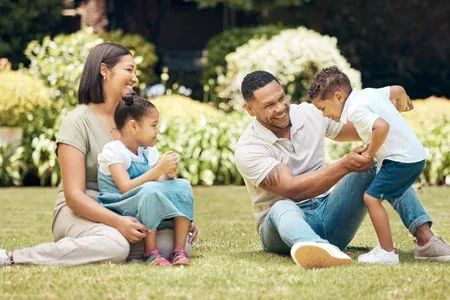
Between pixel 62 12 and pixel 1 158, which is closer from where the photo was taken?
pixel 1 158

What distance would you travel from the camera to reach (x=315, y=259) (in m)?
5.61

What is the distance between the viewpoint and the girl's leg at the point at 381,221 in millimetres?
5914

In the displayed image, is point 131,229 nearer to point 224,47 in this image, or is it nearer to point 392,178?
point 392,178

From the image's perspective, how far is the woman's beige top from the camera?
6129mm

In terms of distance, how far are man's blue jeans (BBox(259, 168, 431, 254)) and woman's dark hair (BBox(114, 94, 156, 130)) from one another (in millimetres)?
902

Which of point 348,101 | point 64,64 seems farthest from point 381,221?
point 64,64

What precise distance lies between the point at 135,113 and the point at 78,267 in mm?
899

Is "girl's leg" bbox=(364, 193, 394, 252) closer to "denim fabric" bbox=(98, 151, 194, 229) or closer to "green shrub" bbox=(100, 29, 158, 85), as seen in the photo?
"denim fabric" bbox=(98, 151, 194, 229)

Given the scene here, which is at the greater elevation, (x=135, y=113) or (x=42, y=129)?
(x=135, y=113)

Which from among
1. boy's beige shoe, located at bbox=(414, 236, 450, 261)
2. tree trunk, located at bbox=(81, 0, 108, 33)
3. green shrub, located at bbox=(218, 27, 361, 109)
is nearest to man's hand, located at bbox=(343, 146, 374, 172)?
boy's beige shoe, located at bbox=(414, 236, 450, 261)

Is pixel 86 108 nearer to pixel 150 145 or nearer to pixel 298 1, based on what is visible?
pixel 150 145

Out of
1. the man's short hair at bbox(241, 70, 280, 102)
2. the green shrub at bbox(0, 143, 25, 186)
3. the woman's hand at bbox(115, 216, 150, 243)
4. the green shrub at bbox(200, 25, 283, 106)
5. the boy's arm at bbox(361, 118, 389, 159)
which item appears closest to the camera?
the boy's arm at bbox(361, 118, 389, 159)

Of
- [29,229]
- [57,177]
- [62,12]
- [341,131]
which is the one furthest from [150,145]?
[62,12]

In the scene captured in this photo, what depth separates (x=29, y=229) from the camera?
27.6 feet
